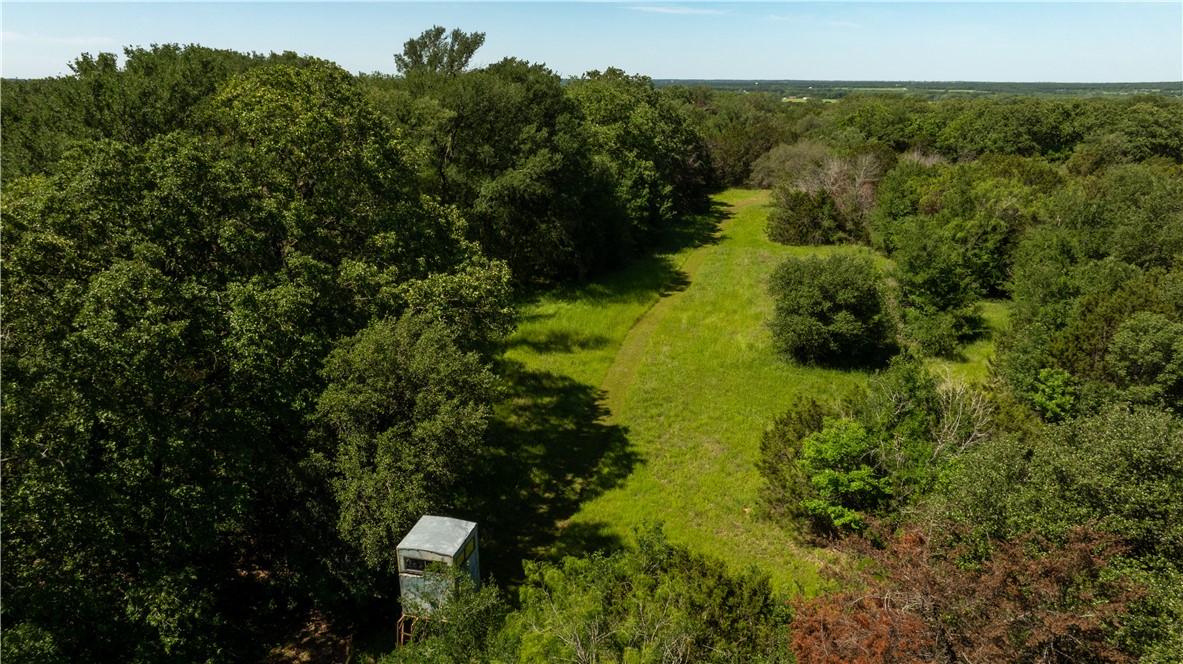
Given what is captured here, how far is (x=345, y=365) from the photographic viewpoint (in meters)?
13.9

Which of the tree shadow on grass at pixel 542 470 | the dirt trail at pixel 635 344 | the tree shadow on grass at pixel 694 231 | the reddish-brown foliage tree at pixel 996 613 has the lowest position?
the tree shadow on grass at pixel 542 470

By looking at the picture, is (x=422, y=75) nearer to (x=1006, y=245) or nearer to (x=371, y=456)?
(x=371, y=456)

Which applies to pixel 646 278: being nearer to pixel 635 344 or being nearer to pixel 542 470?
pixel 635 344

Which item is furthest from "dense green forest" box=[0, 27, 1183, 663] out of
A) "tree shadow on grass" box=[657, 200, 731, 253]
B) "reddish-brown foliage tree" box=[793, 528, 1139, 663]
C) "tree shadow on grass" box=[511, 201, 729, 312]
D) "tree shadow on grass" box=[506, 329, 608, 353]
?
"tree shadow on grass" box=[657, 200, 731, 253]

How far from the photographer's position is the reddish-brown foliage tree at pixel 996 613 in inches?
370

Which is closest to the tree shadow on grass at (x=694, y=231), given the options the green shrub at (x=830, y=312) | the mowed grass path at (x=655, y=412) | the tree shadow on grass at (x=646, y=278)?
the tree shadow on grass at (x=646, y=278)

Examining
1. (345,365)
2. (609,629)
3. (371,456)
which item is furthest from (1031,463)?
(345,365)

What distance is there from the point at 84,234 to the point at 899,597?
1809 centimetres

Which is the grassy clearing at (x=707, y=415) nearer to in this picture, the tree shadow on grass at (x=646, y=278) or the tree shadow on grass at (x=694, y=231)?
the tree shadow on grass at (x=646, y=278)

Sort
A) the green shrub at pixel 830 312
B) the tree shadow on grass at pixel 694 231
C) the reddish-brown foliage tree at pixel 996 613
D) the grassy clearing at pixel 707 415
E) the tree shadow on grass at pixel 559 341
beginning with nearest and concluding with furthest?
1. the reddish-brown foliage tree at pixel 996 613
2. the grassy clearing at pixel 707 415
3. the green shrub at pixel 830 312
4. the tree shadow on grass at pixel 559 341
5. the tree shadow on grass at pixel 694 231

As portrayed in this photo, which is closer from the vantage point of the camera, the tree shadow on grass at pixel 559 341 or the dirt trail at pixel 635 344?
the dirt trail at pixel 635 344

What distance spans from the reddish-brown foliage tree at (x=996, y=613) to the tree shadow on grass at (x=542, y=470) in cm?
803

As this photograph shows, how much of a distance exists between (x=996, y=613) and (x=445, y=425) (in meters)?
11.0

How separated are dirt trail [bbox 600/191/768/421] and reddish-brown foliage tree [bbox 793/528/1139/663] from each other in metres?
14.5
